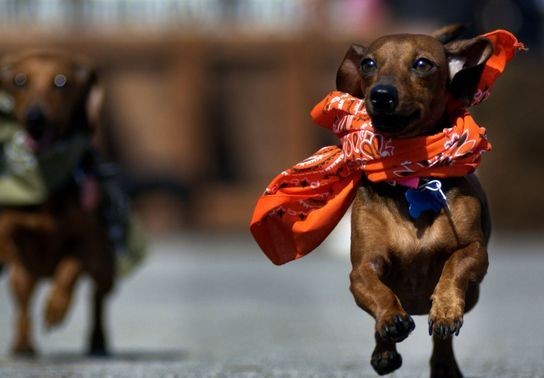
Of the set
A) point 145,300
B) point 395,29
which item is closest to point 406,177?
point 145,300

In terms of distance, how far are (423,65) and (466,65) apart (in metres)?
0.23

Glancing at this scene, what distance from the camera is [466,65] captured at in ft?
19.4

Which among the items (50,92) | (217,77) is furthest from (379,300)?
(217,77)

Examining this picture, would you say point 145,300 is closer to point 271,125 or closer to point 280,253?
point 280,253

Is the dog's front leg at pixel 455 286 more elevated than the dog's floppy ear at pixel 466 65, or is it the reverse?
the dog's floppy ear at pixel 466 65

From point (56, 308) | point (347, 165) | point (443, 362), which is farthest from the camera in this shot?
point (56, 308)

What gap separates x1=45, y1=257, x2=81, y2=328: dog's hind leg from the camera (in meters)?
8.01

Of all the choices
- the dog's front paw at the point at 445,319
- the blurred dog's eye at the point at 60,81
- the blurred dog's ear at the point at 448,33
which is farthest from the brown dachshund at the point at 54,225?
the dog's front paw at the point at 445,319

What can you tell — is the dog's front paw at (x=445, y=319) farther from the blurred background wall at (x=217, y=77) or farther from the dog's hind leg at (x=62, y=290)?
the blurred background wall at (x=217, y=77)

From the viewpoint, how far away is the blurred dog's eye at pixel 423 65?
5.76 meters

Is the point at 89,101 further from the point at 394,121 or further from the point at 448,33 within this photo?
the point at 394,121

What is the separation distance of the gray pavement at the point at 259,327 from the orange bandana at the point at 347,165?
2.62 feet

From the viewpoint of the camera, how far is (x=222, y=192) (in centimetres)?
2372

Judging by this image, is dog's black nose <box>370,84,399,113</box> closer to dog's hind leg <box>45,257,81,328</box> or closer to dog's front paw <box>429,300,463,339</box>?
dog's front paw <box>429,300,463,339</box>
